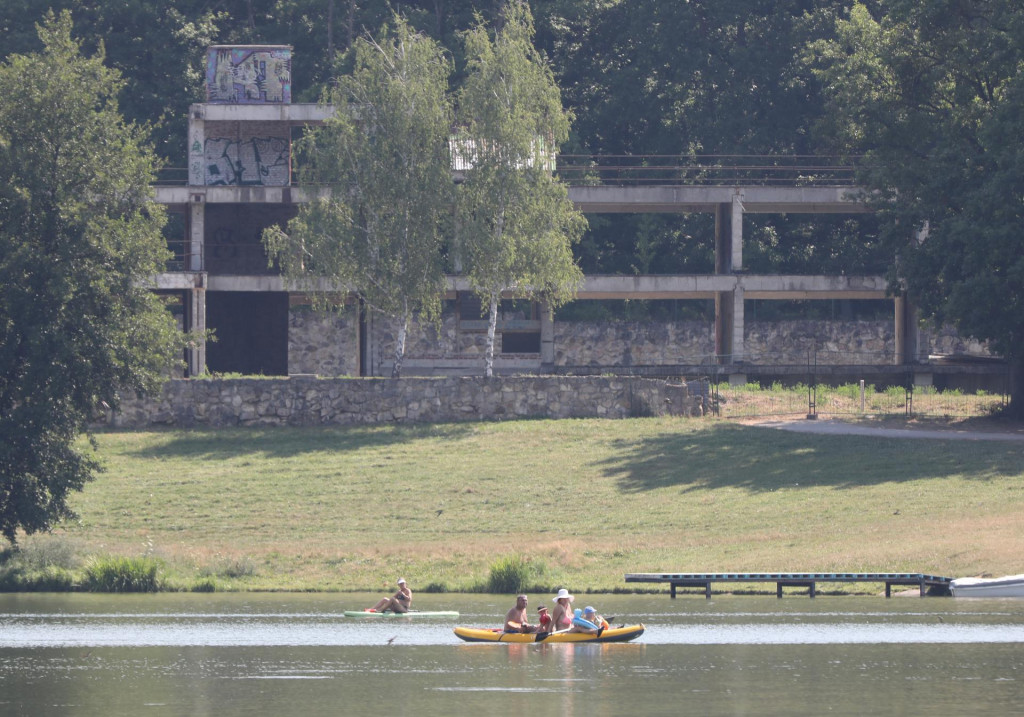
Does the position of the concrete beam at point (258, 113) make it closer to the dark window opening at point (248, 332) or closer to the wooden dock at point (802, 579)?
the dark window opening at point (248, 332)

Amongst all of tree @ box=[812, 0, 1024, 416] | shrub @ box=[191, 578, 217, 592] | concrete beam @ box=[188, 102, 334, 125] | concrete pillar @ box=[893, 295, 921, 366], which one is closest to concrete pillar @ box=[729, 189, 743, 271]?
concrete pillar @ box=[893, 295, 921, 366]

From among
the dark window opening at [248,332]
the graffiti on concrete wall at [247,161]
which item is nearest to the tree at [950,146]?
the graffiti on concrete wall at [247,161]

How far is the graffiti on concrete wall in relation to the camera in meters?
76.7

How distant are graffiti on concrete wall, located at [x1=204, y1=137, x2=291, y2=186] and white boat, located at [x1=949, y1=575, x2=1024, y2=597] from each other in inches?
1875

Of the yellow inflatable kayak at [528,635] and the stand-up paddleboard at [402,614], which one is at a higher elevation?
the yellow inflatable kayak at [528,635]

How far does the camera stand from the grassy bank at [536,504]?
41.1 meters

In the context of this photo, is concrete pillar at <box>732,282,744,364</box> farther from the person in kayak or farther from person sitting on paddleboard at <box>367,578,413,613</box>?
the person in kayak

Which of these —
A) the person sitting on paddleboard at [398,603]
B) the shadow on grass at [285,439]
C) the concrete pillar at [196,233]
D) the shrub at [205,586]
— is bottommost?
the shrub at [205,586]

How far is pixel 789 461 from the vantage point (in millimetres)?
51406

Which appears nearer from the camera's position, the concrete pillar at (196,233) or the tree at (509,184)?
the tree at (509,184)

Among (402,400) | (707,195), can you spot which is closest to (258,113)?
(402,400)

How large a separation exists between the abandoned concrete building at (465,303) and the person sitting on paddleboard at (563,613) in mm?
35544

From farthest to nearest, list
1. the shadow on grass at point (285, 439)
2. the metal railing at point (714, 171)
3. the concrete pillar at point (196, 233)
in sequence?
the metal railing at point (714, 171), the concrete pillar at point (196, 233), the shadow on grass at point (285, 439)

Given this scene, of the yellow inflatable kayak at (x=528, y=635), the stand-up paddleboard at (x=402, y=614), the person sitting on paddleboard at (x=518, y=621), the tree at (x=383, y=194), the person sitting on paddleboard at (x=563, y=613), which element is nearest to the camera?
the yellow inflatable kayak at (x=528, y=635)
